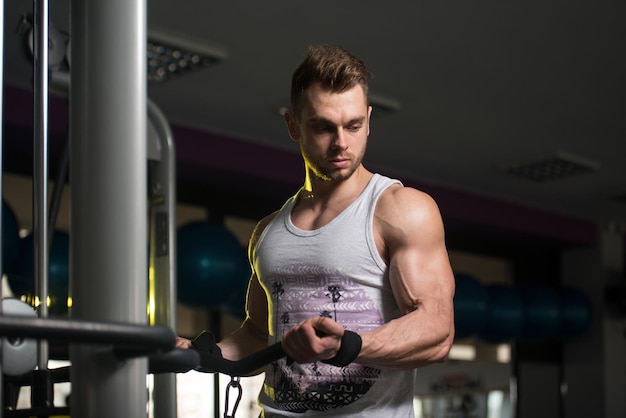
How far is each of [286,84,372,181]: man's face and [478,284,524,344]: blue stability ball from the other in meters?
4.14

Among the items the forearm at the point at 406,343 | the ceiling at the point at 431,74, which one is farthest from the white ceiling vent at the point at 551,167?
the forearm at the point at 406,343

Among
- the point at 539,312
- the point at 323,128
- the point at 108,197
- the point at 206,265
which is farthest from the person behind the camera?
the point at 539,312

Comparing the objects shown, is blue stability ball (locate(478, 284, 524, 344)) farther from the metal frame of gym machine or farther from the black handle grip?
the metal frame of gym machine

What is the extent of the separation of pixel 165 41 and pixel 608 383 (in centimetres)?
479

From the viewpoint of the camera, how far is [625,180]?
573 centimetres

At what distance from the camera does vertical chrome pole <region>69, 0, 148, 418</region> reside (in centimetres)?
87

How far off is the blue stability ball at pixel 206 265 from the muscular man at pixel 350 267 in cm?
242

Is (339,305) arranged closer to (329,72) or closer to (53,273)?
(329,72)

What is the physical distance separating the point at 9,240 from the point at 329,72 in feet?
7.41

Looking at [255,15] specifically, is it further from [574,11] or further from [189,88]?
[574,11]

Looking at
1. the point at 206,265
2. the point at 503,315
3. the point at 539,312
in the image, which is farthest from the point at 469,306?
the point at 206,265

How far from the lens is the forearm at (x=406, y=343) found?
1165 millimetres

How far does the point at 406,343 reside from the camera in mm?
1194

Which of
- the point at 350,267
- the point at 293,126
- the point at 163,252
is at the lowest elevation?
the point at 350,267
